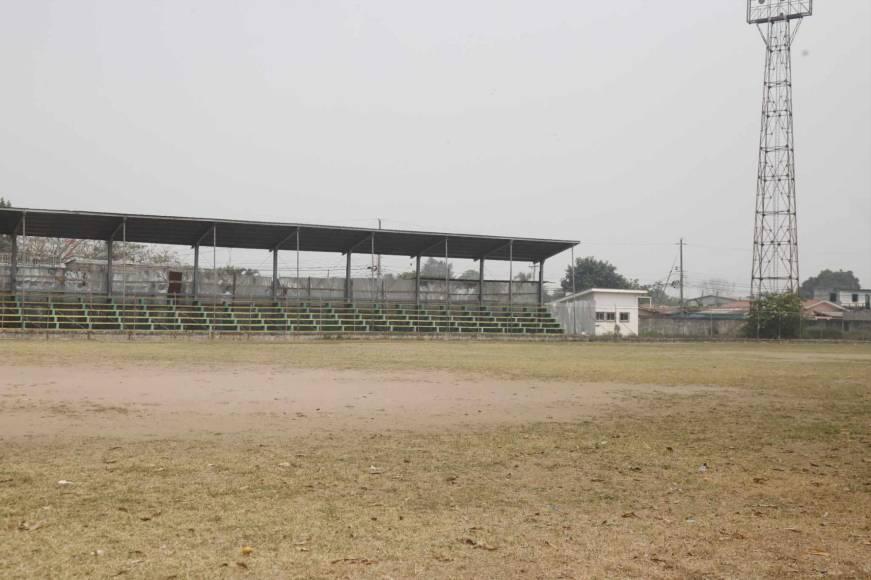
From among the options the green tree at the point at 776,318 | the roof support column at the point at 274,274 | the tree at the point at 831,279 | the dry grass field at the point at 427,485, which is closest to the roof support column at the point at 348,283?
the roof support column at the point at 274,274

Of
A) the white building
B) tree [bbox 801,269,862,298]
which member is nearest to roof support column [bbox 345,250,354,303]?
the white building

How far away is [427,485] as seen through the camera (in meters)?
5.56

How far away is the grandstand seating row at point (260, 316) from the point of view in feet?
120

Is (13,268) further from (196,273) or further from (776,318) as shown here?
(776,318)

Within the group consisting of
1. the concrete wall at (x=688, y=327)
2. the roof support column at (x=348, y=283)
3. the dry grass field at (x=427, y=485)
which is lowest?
the dry grass field at (x=427, y=485)

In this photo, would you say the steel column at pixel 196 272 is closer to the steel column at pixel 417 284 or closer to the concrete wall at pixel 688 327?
the steel column at pixel 417 284

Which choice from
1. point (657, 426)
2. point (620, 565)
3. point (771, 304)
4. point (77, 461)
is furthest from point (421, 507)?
point (771, 304)

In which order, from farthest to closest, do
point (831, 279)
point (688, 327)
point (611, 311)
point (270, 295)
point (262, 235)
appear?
point (831, 279) → point (611, 311) → point (688, 327) → point (270, 295) → point (262, 235)

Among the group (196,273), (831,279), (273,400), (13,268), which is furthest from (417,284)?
(831,279)

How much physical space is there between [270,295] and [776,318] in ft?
109

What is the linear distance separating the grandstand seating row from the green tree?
47.0 feet

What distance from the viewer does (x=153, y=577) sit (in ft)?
11.8

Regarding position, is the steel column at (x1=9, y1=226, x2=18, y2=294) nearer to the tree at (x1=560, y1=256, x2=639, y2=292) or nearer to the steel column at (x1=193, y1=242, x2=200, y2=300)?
the steel column at (x1=193, y1=242, x2=200, y2=300)

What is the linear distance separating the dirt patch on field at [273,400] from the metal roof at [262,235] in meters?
24.6
